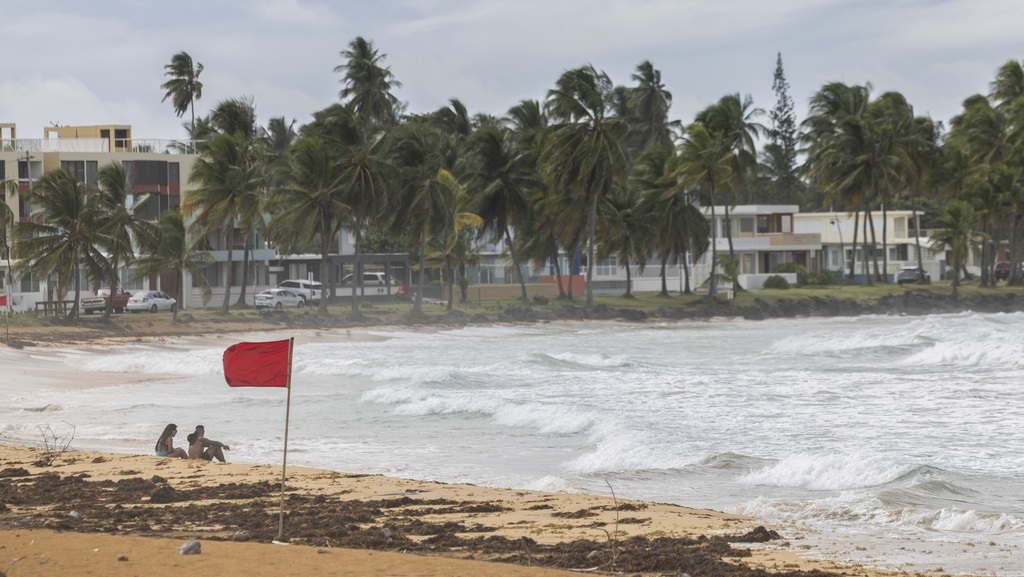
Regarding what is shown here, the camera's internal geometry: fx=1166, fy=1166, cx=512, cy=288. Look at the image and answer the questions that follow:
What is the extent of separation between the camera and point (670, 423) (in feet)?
61.7

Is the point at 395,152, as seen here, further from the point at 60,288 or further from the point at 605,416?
the point at 605,416

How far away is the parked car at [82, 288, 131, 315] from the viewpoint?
46.8m

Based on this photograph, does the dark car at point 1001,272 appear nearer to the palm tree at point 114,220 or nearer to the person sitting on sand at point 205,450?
the palm tree at point 114,220

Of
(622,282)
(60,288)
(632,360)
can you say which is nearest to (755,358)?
(632,360)

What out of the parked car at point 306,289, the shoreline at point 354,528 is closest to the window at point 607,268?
the parked car at point 306,289

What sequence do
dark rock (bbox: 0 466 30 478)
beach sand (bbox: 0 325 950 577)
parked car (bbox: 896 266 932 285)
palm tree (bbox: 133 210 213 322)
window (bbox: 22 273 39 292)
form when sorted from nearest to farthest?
beach sand (bbox: 0 325 950 577)
dark rock (bbox: 0 466 30 478)
palm tree (bbox: 133 210 213 322)
window (bbox: 22 273 39 292)
parked car (bbox: 896 266 932 285)

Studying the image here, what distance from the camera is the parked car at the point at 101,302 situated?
46750 millimetres

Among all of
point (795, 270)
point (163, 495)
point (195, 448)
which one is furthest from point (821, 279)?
point (163, 495)

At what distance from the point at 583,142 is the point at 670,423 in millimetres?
35046

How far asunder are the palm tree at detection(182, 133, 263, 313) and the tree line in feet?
0.24

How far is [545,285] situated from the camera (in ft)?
204

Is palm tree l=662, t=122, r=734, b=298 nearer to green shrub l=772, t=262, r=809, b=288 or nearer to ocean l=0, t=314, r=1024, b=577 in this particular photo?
green shrub l=772, t=262, r=809, b=288

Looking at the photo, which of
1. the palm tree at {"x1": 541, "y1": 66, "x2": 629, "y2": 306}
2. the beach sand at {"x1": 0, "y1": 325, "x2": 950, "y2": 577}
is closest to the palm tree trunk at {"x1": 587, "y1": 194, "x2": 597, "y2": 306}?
the palm tree at {"x1": 541, "y1": 66, "x2": 629, "y2": 306}

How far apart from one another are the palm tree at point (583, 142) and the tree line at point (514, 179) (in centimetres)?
8
